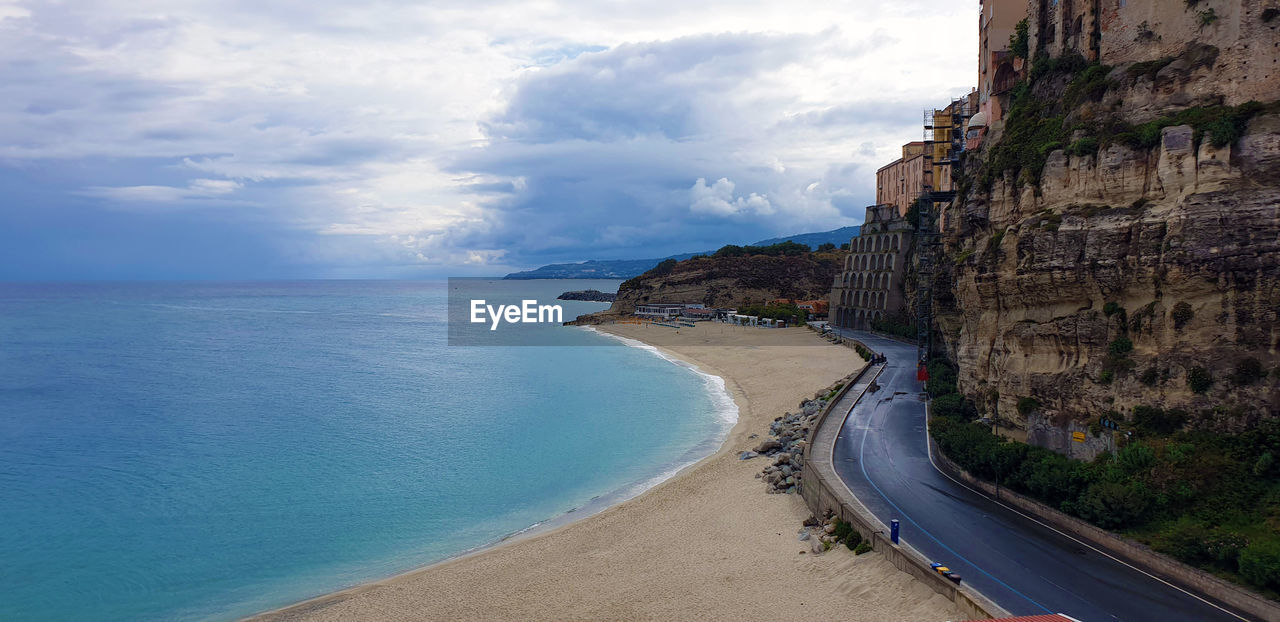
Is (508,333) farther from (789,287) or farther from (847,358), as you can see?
(847,358)

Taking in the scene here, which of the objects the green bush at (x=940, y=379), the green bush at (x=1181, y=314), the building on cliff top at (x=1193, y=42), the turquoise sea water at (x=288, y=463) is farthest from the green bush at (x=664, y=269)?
the green bush at (x=1181, y=314)

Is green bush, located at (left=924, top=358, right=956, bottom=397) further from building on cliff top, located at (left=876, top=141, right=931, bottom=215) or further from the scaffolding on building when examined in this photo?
building on cliff top, located at (left=876, top=141, right=931, bottom=215)

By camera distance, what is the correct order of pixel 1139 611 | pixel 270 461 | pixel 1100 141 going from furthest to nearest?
pixel 270 461
pixel 1100 141
pixel 1139 611

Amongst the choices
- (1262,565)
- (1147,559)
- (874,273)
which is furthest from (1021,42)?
(874,273)

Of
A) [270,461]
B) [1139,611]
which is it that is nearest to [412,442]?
[270,461]

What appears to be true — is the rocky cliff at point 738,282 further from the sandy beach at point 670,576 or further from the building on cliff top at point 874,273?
the sandy beach at point 670,576

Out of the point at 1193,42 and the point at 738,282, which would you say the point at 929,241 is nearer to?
the point at 1193,42
